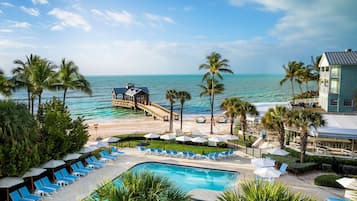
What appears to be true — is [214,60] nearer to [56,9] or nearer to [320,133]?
[320,133]

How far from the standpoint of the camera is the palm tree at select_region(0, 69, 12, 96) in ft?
61.6

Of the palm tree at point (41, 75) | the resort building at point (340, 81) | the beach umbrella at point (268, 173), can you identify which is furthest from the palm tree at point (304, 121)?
the palm tree at point (41, 75)

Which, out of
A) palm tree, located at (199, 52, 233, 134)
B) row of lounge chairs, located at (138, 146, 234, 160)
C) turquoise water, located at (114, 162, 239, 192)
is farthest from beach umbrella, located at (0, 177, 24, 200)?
palm tree, located at (199, 52, 233, 134)

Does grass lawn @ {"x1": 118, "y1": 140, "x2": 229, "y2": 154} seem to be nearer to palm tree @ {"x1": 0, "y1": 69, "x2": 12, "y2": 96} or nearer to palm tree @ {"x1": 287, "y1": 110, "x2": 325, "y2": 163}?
palm tree @ {"x1": 287, "y1": 110, "x2": 325, "y2": 163}

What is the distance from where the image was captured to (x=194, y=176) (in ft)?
62.5

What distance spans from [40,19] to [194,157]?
26.8 metres

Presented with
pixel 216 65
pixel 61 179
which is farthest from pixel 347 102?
pixel 61 179

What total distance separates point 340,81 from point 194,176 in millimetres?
19807

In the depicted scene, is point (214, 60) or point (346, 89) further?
A: point (214, 60)

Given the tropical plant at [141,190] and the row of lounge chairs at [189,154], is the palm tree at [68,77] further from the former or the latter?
the tropical plant at [141,190]

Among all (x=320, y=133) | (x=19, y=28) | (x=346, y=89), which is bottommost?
(x=320, y=133)

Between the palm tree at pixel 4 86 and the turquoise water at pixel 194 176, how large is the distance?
1029 cm

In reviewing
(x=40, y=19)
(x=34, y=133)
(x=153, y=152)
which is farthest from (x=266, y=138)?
(x=40, y=19)

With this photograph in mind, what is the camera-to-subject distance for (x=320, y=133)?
74.0 ft
